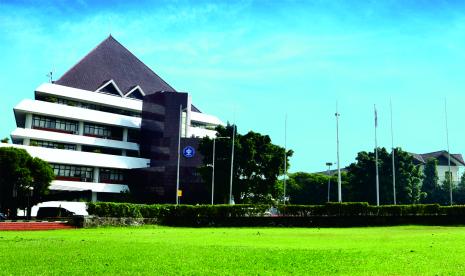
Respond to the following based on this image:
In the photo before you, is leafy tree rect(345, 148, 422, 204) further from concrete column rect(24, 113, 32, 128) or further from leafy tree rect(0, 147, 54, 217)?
concrete column rect(24, 113, 32, 128)

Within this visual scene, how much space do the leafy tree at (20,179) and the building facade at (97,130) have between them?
21.1ft

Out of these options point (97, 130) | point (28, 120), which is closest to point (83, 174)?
point (97, 130)

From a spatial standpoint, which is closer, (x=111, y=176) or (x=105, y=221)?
(x=105, y=221)

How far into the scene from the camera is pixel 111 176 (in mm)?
66500

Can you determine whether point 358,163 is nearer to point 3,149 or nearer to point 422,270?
point 3,149

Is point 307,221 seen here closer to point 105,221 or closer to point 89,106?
point 105,221

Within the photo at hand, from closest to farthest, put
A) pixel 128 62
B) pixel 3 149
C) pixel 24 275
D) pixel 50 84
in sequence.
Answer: pixel 24 275, pixel 3 149, pixel 50 84, pixel 128 62

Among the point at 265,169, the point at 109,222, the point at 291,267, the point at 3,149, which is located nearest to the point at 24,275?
the point at 291,267

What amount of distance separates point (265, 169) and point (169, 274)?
4452cm

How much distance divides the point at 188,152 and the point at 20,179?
21696 millimetres

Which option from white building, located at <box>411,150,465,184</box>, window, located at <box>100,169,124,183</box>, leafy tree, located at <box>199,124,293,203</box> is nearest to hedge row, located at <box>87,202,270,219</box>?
leafy tree, located at <box>199,124,293,203</box>

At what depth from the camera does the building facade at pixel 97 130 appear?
2418 inches

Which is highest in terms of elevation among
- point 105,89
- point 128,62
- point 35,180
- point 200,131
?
point 128,62

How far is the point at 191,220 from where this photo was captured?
39844mm
